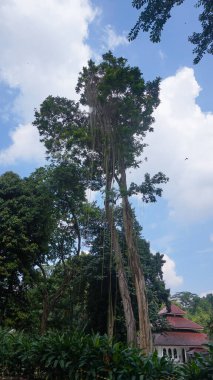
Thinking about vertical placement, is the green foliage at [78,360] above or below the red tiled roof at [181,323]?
below

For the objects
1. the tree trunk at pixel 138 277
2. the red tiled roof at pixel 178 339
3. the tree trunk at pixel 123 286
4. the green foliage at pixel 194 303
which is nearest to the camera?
the tree trunk at pixel 138 277

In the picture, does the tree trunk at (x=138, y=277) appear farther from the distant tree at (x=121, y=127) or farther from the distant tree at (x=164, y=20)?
the distant tree at (x=164, y=20)

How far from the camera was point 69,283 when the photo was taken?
56.4 ft

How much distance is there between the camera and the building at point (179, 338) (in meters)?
22.0

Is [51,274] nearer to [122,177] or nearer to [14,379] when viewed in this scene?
[122,177]

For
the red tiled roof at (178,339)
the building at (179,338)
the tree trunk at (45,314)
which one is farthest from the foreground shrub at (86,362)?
the red tiled roof at (178,339)

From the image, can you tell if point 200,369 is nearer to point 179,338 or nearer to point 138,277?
point 138,277

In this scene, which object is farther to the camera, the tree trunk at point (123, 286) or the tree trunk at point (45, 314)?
the tree trunk at point (45, 314)

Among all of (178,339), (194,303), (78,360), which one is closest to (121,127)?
(78,360)

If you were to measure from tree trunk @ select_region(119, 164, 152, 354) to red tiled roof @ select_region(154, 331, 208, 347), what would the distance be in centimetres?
1138

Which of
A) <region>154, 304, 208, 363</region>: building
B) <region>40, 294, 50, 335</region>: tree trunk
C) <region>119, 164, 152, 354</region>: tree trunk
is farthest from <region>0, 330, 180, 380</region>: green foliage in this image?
<region>154, 304, 208, 363</region>: building

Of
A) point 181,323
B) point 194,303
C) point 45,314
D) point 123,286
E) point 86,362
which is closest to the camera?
point 86,362

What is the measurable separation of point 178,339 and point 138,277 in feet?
42.8

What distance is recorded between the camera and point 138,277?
11555mm
